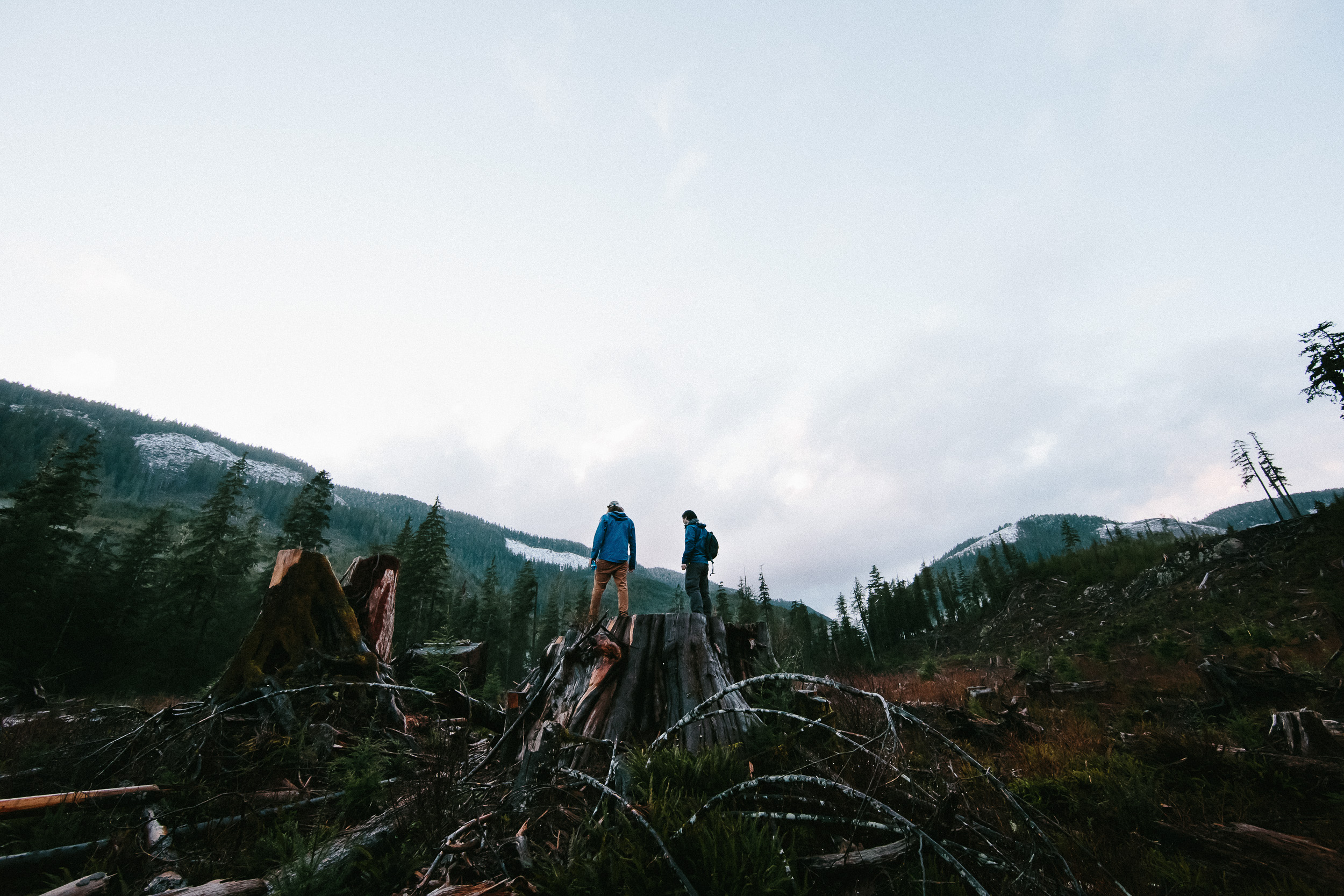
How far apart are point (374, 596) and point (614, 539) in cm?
447

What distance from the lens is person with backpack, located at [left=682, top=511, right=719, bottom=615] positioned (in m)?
10.2

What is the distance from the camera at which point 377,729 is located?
18.4 ft

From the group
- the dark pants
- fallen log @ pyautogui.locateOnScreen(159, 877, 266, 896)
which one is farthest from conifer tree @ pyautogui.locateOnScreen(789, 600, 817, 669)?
fallen log @ pyautogui.locateOnScreen(159, 877, 266, 896)

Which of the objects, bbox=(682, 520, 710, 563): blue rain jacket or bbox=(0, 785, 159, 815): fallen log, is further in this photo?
bbox=(682, 520, 710, 563): blue rain jacket

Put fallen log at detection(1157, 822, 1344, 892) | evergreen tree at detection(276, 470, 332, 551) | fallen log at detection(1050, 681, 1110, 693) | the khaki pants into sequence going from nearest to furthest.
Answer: fallen log at detection(1157, 822, 1344, 892), the khaki pants, fallen log at detection(1050, 681, 1110, 693), evergreen tree at detection(276, 470, 332, 551)

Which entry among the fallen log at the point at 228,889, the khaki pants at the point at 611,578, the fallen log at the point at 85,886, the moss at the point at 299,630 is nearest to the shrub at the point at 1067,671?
the khaki pants at the point at 611,578

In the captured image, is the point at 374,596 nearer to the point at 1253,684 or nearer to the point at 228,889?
the point at 228,889

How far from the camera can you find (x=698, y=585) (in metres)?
10.1

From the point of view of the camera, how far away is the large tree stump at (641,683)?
457cm

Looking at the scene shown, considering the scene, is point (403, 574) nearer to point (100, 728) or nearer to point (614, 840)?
point (100, 728)

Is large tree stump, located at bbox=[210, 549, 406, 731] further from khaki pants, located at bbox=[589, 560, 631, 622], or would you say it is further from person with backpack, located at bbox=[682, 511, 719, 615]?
person with backpack, located at bbox=[682, 511, 719, 615]

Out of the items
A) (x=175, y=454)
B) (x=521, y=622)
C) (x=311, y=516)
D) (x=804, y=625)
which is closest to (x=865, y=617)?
(x=804, y=625)

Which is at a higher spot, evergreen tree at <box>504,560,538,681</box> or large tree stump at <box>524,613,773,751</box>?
evergreen tree at <box>504,560,538,681</box>

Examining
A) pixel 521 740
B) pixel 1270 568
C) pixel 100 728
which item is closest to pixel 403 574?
pixel 100 728
